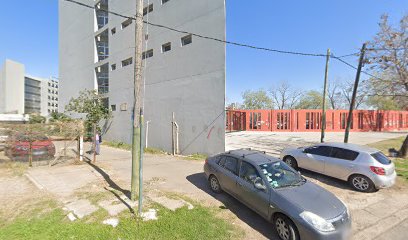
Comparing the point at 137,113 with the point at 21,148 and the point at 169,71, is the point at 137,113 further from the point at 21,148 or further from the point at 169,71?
the point at 169,71

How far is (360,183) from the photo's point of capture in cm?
757

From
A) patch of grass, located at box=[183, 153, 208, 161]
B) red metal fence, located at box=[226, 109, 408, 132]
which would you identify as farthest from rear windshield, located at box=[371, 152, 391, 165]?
red metal fence, located at box=[226, 109, 408, 132]

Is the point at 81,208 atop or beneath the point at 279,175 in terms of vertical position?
beneath

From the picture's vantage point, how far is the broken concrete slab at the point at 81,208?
5414 mm

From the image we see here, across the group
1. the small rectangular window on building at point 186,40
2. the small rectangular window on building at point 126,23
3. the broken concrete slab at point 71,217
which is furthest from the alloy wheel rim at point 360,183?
the small rectangular window on building at point 126,23

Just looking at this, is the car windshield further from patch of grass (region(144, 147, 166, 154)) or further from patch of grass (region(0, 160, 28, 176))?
patch of grass (region(144, 147, 166, 154))

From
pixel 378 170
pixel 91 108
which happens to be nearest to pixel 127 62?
pixel 91 108

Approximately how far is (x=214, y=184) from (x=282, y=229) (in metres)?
2.84

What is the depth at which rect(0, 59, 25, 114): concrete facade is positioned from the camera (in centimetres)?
7562

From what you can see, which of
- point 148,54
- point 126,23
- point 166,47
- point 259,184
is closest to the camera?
point 259,184

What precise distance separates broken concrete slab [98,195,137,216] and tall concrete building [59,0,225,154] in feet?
19.0

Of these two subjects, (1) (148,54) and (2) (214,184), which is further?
(1) (148,54)

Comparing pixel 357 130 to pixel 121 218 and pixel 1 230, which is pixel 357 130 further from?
pixel 1 230

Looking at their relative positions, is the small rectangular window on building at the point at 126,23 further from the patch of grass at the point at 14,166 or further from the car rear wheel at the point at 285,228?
the car rear wheel at the point at 285,228
